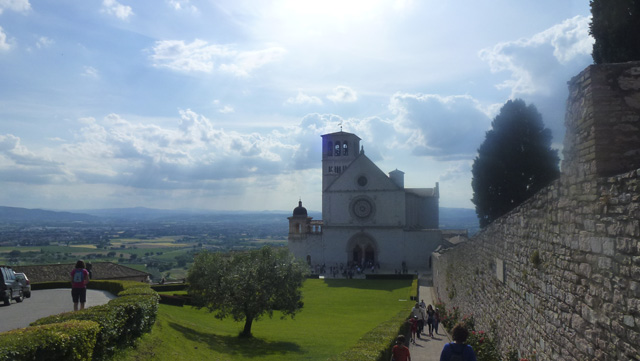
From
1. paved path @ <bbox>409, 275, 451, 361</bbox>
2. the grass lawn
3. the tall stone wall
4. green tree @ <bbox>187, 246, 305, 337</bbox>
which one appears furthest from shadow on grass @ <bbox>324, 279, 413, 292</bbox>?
the tall stone wall

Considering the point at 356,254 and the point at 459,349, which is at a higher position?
the point at 459,349

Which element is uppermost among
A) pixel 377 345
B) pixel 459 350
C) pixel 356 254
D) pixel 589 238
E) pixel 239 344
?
pixel 589 238

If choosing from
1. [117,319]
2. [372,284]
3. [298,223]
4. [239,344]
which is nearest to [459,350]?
[117,319]

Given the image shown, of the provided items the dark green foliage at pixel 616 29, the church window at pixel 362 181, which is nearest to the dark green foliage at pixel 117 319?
the dark green foliage at pixel 616 29

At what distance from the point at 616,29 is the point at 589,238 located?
12.0 m

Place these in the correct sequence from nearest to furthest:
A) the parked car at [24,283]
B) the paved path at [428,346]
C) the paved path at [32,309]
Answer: the paved path at [32,309]
the paved path at [428,346]
the parked car at [24,283]

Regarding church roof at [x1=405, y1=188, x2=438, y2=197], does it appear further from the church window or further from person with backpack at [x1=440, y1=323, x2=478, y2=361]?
person with backpack at [x1=440, y1=323, x2=478, y2=361]

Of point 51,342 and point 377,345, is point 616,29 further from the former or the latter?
point 51,342

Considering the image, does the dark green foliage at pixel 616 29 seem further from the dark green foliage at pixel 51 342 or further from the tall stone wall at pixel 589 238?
the dark green foliage at pixel 51 342

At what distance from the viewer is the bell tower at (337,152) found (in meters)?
68.6

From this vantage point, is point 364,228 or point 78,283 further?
point 364,228

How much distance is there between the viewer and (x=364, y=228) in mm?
60188

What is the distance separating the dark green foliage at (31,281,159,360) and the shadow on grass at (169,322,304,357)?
5.51m

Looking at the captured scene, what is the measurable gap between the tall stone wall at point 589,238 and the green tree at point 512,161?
28352 millimetres
